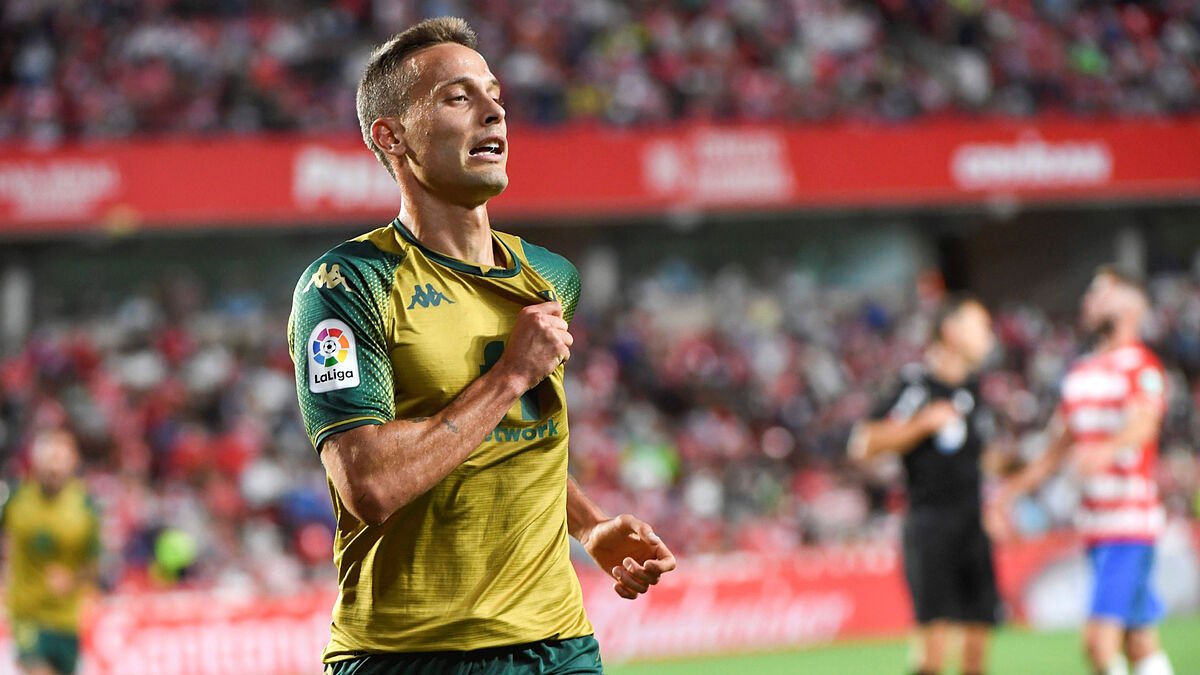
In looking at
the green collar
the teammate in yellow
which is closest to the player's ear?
the green collar

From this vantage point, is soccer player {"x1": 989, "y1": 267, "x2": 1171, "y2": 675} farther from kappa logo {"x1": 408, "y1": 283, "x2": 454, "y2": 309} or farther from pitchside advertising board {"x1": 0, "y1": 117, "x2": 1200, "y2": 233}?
pitchside advertising board {"x1": 0, "y1": 117, "x2": 1200, "y2": 233}

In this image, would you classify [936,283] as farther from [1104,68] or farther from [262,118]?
[262,118]

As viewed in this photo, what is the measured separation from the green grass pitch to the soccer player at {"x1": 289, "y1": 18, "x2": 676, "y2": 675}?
309 inches

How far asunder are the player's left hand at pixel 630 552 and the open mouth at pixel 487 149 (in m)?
0.77

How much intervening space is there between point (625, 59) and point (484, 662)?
53.6ft

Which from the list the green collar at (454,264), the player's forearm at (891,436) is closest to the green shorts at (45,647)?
the player's forearm at (891,436)

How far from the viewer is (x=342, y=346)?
2.70 meters

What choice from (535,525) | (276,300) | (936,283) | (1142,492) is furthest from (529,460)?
(936,283)

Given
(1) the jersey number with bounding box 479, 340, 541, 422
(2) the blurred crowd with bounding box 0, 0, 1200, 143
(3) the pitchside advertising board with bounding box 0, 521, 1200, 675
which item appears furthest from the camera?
(2) the blurred crowd with bounding box 0, 0, 1200, 143

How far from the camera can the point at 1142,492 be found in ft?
22.6

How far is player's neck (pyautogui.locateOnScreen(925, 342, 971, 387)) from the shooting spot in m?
7.22

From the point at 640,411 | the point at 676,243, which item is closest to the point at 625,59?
the point at 676,243

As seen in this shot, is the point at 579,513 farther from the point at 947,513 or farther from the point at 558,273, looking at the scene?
the point at 947,513

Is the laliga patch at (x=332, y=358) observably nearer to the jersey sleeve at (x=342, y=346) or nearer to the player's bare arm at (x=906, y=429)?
the jersey sleeve at (x=342, y=346)
